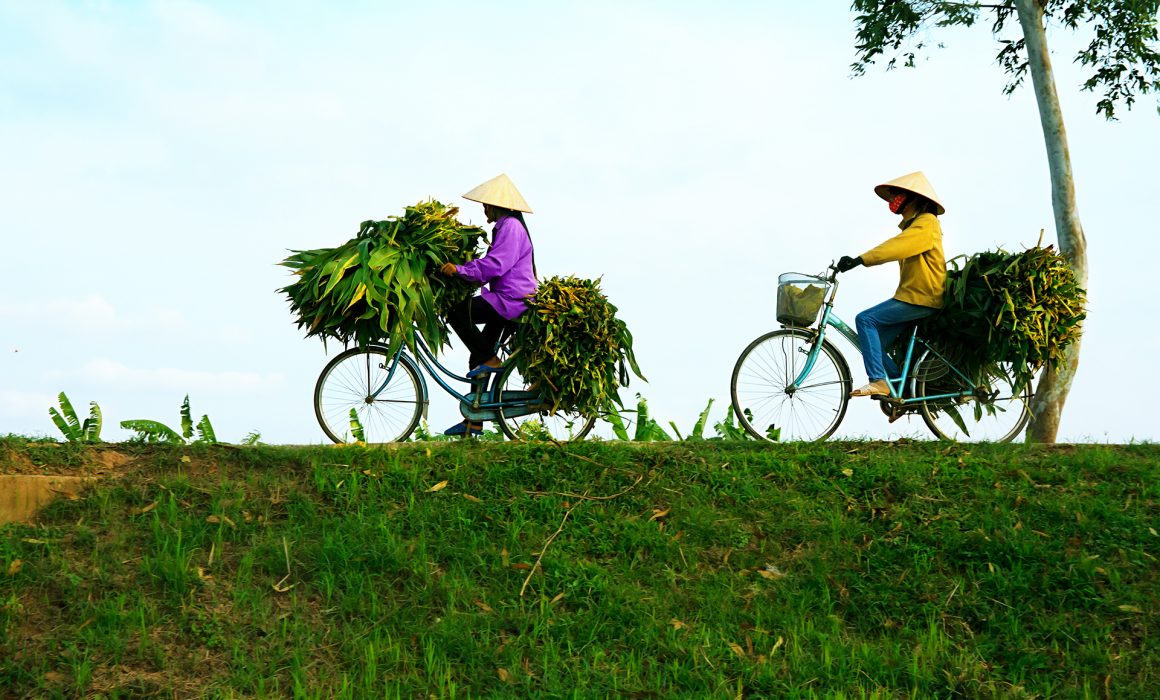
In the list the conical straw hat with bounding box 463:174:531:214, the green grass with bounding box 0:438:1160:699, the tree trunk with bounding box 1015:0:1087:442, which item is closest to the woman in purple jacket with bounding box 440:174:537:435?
the conical straw hat with bounding box 463:174:531:214

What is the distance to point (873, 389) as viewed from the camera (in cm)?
953

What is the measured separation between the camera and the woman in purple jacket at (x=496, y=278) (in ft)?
30.3

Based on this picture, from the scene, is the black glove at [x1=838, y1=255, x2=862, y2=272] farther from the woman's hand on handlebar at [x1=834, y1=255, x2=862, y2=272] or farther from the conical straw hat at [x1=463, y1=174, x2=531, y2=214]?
the conical straw hat at [x1=463, y1=174, x2=531, y2=214]

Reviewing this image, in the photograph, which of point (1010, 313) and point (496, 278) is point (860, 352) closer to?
point (1010, 313)

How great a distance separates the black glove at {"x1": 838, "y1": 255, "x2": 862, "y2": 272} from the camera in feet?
30.9

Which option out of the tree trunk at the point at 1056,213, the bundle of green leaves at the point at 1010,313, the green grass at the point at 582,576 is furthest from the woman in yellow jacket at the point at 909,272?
the tree trunk at the point at 1056,213

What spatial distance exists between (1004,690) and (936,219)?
4669 mm

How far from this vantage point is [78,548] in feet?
24.1

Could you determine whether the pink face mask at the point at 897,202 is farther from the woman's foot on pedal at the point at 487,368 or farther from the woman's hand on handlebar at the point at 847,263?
the woman's foot on pedal at the point at 487,368

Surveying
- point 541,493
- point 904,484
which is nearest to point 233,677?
point 541,493

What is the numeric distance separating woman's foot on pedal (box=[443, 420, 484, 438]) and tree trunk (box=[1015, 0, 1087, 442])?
Answer: 6.94 metres

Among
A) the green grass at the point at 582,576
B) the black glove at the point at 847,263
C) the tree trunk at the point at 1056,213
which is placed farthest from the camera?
the tree trunk at the point at 1056,213

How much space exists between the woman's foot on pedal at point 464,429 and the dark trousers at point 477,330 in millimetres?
546

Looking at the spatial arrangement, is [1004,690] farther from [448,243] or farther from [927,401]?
[448,243]
